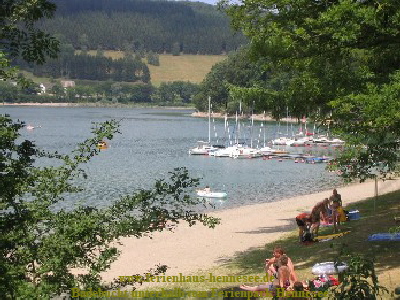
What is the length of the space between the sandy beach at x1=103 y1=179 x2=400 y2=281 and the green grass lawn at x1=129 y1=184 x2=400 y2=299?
3.23 feet

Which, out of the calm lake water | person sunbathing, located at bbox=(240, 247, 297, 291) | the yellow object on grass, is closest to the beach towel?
the yellow object on grass

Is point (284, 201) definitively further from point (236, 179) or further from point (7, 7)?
point (7, 7)

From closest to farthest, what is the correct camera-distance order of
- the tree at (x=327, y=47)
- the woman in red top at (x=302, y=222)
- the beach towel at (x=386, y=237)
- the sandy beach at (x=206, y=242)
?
the tree at (x=327, y=47) < the beach towel at (x=386, y=237) < the woman in red top at (x=302, y=222) < the sandy beach at (x=206, y=242)

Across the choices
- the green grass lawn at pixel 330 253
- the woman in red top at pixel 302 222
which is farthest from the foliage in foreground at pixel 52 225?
the woman in red top at pixel 302 222

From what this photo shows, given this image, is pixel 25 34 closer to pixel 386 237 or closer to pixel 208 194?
pixel 386 237

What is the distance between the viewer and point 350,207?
25.7m

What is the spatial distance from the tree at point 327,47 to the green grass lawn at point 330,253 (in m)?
2.06

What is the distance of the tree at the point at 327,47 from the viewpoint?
10.8m

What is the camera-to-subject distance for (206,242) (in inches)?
888

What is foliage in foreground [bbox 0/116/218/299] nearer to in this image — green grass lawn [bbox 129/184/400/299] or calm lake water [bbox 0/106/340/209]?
green grass lawn [bbox 129/184/400/299]

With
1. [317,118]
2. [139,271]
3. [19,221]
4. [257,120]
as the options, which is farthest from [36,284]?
[257,120]

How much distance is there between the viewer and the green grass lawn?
13.1 metres

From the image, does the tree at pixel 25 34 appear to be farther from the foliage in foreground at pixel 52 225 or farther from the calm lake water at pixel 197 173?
the calm lake water at pixel 197 173

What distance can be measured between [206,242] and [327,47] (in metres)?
11.9
